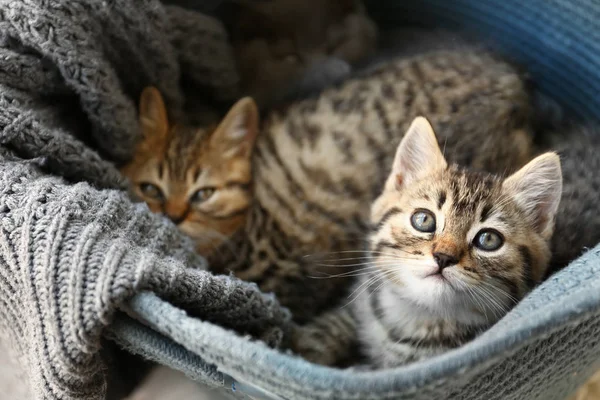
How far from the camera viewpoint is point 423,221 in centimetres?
110

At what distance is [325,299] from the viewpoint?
1.42 meters

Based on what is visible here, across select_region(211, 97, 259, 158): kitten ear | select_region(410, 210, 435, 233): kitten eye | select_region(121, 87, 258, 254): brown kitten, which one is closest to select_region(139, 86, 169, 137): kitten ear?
select_region(121, 87, 258, 254): brown kitten

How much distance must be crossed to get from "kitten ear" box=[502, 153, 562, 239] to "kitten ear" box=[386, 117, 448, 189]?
5.5 inches

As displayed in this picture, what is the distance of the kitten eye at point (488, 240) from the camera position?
105cm

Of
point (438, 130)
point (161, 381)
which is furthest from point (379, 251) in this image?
point (161, 381)

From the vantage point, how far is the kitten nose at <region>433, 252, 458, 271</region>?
3.28ft

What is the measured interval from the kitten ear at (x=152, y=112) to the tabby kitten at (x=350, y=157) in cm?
30

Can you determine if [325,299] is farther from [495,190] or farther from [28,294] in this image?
[28,294]

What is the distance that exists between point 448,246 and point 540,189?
224mm

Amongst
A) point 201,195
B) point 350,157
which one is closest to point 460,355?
point 350,157

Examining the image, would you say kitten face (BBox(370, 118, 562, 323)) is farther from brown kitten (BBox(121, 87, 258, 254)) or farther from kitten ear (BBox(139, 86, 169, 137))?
kitten ear (BBox(139, 86, 169, 137))

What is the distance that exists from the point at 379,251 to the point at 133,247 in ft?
1.48

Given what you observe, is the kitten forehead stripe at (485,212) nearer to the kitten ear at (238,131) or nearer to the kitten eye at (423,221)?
the kitten eye at (423,221)

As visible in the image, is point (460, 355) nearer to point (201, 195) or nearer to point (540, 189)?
point (540, 189)
